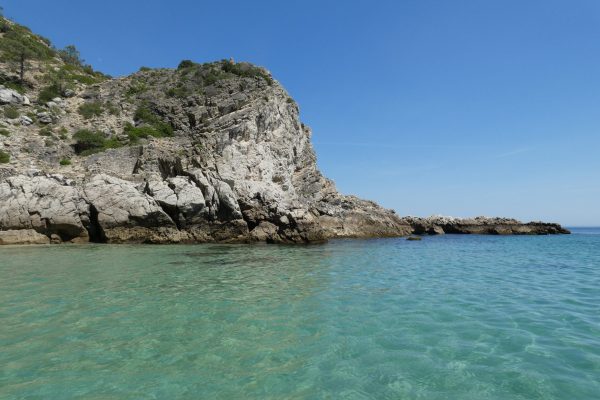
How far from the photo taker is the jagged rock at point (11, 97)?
1622 inches

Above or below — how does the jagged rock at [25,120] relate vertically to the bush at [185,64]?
below

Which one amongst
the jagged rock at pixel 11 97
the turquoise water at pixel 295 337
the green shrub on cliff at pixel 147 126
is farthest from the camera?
the green shrub on cliff at pixel 147 126

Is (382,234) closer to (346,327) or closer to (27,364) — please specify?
(346,327)

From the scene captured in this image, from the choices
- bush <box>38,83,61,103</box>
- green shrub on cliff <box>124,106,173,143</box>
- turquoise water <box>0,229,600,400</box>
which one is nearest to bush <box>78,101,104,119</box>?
bush <box>38,83,61,103</box>

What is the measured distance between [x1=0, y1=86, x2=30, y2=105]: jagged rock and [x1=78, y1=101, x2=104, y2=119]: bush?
560cm

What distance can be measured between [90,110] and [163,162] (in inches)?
790

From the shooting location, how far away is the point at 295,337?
6.86 m

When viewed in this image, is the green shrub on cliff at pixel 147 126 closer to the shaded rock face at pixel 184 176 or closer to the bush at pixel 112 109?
the shaded rock face at pixel 184 176

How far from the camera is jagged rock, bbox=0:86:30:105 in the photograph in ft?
135

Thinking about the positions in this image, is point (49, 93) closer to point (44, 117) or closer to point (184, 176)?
point (44, 117)

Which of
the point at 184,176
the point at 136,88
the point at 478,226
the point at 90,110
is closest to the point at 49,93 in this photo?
the point at 90,110

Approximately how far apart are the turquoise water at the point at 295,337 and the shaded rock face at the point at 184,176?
1563 centimetres

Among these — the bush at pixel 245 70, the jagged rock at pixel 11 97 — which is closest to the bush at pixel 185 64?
the bush at pixel 245 70

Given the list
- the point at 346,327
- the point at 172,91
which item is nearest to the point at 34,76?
the point at 172,91
